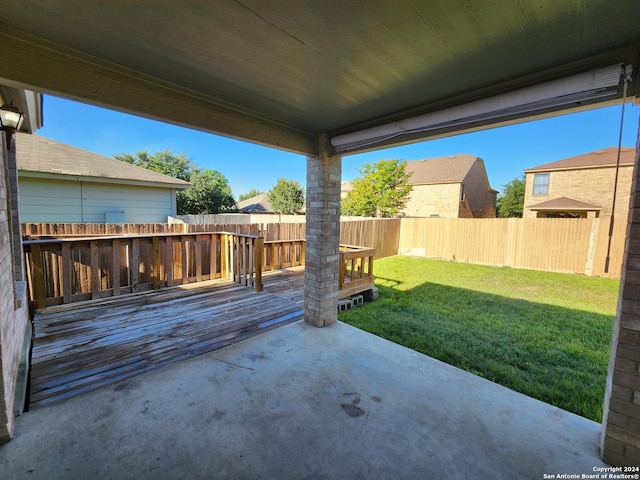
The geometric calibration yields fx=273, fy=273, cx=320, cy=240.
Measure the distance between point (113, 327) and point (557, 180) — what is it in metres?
19.6

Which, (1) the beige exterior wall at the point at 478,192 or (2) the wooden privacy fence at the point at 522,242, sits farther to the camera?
(1) the beige exterior wall at the point at 478,192

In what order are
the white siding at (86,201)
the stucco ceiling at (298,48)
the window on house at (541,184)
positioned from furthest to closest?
the window on house at (541,184) < the white siding at (86,201) < the stucco ceiling at (298,48)

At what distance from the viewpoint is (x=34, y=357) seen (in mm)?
2721

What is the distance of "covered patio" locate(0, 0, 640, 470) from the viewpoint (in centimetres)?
138

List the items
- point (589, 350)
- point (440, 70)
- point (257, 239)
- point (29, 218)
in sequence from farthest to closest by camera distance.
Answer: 1. point (29, 218)
2. point (257, 239)
3. point (589, 350)
4. point (440, 70)

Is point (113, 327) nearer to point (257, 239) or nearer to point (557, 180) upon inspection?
point (257, 239)

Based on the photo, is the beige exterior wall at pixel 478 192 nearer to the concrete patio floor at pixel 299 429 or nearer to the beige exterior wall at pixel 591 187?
the beige exterior wall at pixel 591 187

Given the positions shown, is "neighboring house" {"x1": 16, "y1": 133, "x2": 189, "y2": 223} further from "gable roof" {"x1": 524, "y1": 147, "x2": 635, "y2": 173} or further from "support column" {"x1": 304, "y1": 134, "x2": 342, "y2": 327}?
"gable roof" {"x1": 524, "y1": 147, "x2": 635, "y2": 173}

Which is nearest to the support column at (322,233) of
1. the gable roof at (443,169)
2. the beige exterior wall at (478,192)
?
the gable roof at (443,169)

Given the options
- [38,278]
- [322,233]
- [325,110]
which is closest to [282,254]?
[322,233]

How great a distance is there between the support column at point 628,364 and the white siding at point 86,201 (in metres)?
11.0

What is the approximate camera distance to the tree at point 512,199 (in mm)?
26750

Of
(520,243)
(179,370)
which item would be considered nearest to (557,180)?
(520,243)

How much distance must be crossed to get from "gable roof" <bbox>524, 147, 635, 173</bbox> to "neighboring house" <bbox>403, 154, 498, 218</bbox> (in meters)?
3.65
